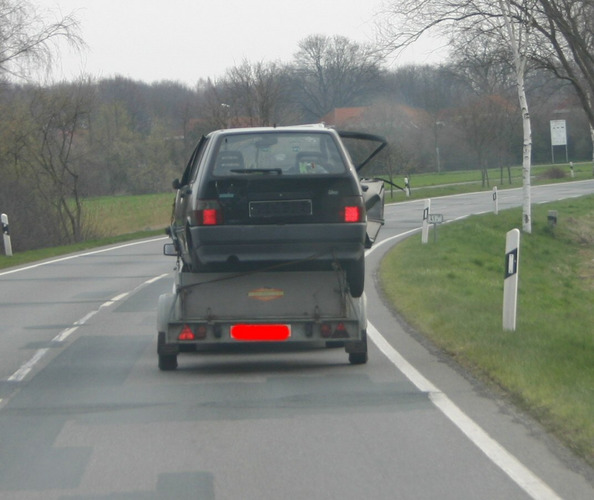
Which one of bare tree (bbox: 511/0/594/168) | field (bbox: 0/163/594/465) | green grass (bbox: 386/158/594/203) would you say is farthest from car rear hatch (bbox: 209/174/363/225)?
green grass (bbox: 386/158/594/203)

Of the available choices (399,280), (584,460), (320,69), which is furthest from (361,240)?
(320,69)

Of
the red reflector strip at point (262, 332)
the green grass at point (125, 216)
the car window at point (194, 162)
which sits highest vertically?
the car window at point (194, 162)

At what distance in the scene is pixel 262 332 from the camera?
30.1 ft

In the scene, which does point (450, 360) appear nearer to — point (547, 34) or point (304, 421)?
point (304, 421)

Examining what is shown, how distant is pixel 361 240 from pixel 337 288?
0.54 meters

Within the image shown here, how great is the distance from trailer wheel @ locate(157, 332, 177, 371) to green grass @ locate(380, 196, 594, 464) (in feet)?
8.94

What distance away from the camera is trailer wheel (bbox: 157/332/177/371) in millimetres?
9414

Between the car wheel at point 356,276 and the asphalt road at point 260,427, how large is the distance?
0.74m

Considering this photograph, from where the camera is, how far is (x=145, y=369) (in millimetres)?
9805

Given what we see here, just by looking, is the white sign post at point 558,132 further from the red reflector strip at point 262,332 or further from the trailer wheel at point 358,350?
the red reflector strip at point 262,332

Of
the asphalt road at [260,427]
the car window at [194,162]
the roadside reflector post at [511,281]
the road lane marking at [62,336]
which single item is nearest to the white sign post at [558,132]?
the road lane marking at [62,336]

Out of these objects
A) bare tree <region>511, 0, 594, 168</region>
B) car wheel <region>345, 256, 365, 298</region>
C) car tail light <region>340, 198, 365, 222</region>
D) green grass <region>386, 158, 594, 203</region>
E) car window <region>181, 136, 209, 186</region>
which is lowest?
green grass <region>386, 158, 594, 203</region>

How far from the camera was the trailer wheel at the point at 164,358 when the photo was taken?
941cm

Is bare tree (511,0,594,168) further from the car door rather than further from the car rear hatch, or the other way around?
the car rear hatch
